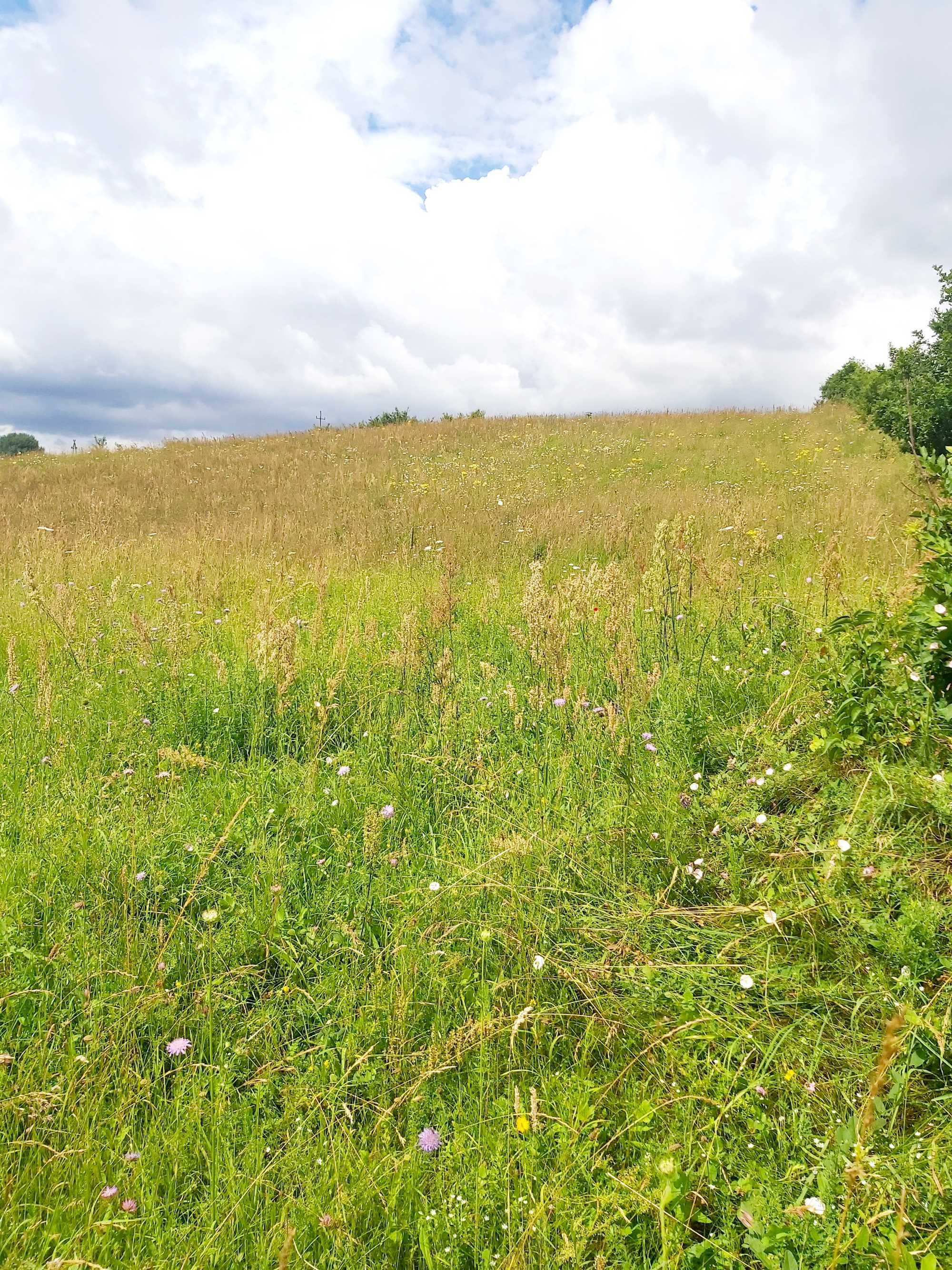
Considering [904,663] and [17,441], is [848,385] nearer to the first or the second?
[904,663]

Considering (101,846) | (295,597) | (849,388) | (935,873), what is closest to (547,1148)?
(935,873)

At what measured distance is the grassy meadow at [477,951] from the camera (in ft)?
4.53

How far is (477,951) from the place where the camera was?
6.80 feet

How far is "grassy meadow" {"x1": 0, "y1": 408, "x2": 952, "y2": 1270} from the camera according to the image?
54.4 inches

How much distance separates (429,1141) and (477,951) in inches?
23.1

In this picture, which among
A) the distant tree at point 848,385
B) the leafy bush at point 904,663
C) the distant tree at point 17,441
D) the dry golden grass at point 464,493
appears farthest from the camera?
the distant tree at point 17,441

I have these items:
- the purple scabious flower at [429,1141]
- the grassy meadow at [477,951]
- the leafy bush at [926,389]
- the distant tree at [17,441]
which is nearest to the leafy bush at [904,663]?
the grassy meadow at [477,951]

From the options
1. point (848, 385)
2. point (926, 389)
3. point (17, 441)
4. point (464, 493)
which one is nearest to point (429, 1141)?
point (464, 493)

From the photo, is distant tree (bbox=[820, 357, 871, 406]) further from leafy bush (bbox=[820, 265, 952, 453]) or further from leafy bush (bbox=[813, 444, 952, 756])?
leafy bush (bbox=[813, 444, 952, 756])

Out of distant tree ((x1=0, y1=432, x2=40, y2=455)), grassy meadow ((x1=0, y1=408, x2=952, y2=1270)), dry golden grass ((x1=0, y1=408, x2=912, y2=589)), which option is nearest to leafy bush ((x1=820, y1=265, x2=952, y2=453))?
dry golden grass ((x1=0, y1=408, x2=912, y2=589))

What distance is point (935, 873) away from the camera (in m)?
2.10

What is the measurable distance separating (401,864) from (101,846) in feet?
3.88

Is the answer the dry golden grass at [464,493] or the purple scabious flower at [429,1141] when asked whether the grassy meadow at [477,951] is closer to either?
the purple scabious flower at [429,1141]

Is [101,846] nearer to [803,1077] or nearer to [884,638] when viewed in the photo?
[803,1077]
